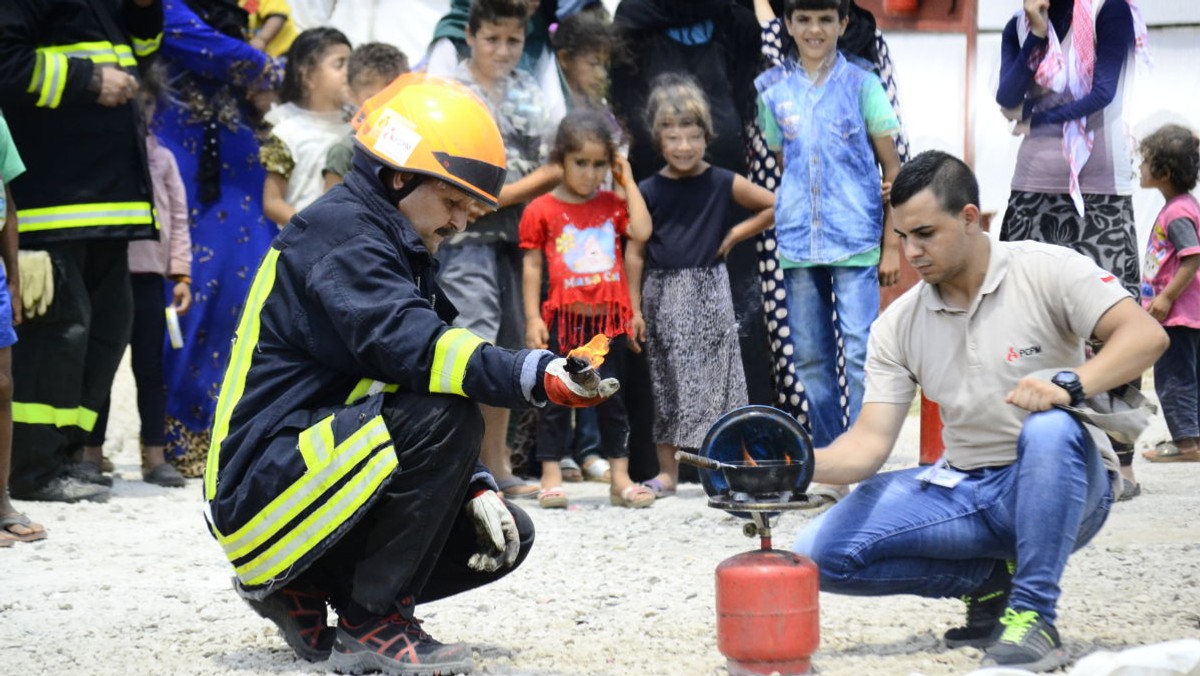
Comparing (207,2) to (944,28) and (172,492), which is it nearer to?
(172,492)

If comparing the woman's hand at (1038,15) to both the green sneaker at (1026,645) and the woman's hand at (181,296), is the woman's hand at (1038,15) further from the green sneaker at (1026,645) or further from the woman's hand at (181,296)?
the woman's hand at (181,296)

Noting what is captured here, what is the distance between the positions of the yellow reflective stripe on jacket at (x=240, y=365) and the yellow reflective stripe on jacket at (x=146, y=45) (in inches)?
132

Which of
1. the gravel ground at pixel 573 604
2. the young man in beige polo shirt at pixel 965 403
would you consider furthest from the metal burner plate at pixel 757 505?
the gravel ground at pixel 573 604

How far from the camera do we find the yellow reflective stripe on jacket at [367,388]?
12.1 ft

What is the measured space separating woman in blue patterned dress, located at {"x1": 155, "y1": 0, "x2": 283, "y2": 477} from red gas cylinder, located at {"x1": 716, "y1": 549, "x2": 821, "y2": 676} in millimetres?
4338

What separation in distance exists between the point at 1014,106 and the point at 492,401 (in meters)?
3.63

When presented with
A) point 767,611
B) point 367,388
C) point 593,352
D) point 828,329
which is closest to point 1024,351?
point 767,611

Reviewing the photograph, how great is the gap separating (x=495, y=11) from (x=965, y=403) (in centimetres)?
343

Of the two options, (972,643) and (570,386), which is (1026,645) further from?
(570,386)

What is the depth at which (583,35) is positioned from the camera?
6.95 meters

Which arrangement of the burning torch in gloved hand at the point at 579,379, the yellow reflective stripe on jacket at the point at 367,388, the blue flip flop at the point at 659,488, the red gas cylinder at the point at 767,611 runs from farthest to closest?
the blue flip flop at the point at 659,488 → the yellow reflective stripe on jacket at the point at 367,388 → the red gas cylinder at the point at 767,611 → the burning torch in gloved hand at the point at 579,379

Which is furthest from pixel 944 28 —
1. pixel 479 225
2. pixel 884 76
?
pixel 479 225

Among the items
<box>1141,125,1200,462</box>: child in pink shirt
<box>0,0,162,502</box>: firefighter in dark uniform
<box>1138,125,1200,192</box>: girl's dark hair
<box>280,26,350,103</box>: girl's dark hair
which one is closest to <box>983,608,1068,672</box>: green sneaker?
<box>0,0,162,502</box>: firefighter in dark uniform

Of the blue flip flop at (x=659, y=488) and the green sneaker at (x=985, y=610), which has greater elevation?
the green sneaker at (x=985, y=610)
